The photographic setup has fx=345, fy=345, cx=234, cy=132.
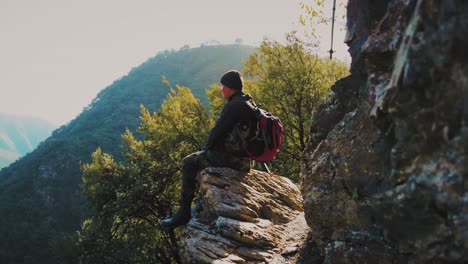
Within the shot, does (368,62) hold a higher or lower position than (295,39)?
lower

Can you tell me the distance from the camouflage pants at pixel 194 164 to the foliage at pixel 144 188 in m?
14.2

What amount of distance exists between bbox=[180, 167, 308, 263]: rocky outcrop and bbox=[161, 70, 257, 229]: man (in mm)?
257

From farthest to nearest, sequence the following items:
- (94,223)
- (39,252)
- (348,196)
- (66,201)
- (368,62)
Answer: (66,201)
(39,252)
(94,223)
(348,196)
(368,62)

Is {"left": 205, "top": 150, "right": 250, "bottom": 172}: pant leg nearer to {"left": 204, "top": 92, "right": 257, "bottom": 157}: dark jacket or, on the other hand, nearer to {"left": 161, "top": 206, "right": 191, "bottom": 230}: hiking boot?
{"left": 204, "top": 92, "right": 257, "bottom": 157}: dark jacket

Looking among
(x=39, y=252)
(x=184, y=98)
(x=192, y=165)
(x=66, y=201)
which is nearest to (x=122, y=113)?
(x=66, y=201)

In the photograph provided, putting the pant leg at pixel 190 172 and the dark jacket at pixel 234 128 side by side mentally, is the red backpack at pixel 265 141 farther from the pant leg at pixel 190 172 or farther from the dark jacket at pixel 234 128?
the pant leg at pixel 190 172

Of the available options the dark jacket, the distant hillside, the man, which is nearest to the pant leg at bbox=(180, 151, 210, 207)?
the man

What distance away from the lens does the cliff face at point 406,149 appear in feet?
10.6

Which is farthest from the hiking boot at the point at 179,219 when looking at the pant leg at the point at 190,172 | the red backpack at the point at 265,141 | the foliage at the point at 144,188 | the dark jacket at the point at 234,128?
the foliage at the point at 144,188

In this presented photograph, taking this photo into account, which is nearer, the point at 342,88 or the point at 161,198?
the point at 342,88

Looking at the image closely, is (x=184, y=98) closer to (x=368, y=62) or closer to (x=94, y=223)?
(x=94, y=223)

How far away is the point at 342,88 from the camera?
718 centimetres

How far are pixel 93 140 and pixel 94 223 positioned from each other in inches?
4157

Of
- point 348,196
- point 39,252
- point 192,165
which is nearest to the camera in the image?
point 348,196
